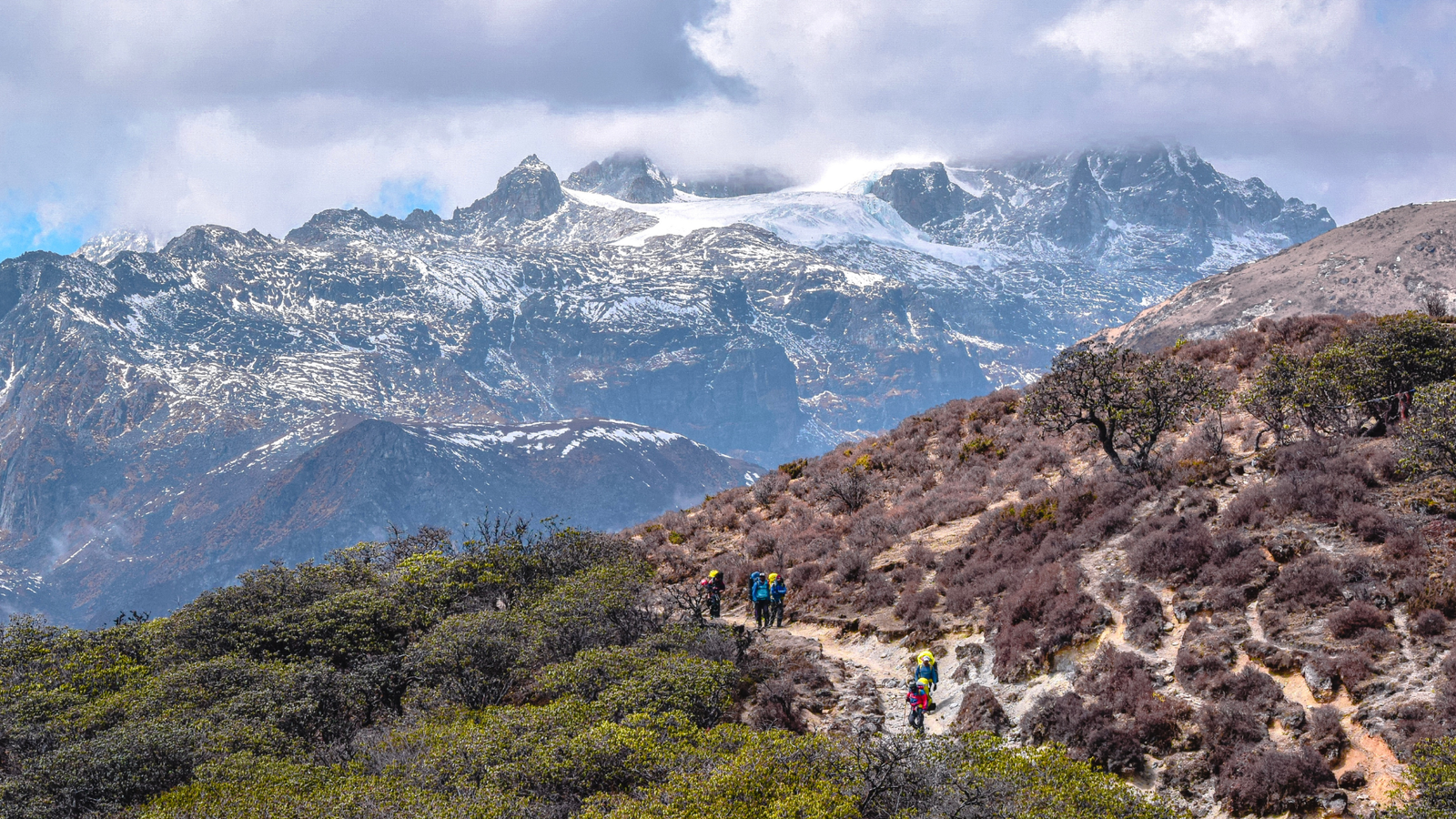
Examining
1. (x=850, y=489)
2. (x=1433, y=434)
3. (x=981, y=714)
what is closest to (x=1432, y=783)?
(x=981, y=714)

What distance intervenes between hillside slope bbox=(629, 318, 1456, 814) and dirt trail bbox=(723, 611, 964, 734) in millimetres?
125

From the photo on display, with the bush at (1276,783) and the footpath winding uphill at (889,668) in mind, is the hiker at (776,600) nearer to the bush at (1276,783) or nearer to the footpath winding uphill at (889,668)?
the footpath winding uphill at (889,668)

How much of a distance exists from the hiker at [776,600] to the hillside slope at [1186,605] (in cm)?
72

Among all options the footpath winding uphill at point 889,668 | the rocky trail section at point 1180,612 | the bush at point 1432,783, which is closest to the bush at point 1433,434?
the rocky trail section at point 1180,612

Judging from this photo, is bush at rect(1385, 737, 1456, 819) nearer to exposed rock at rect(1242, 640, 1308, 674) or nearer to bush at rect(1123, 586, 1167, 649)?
exposed rock at rect(1242, 640, 1308, 674)

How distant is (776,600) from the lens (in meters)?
31.2

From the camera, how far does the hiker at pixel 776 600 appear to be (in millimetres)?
31016

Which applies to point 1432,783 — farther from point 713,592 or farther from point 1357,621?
point 713,592

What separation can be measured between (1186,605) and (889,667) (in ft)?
27.8

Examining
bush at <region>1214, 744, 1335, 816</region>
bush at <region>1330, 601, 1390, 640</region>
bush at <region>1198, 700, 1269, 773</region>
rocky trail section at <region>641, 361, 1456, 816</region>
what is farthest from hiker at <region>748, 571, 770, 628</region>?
bush at <region>1330, 601, 1390, 640</region>

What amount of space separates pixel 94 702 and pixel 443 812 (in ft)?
55.8

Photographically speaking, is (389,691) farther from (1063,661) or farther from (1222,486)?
(1222,486)

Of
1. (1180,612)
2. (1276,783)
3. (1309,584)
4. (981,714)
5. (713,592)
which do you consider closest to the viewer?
(1276,783)

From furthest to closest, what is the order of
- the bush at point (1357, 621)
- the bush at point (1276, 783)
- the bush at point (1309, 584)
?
the bush at point (1309, 584) → the bush at point (1357, 621) → the bush at point (1276, 783)
